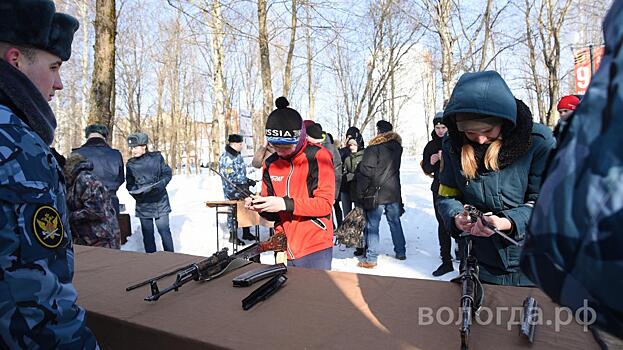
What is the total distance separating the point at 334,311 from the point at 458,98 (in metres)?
0.98

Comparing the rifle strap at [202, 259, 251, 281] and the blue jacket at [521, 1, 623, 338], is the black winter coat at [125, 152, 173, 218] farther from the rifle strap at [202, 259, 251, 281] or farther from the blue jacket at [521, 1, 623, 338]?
the blue jacket at [521, 1, 623, 338]

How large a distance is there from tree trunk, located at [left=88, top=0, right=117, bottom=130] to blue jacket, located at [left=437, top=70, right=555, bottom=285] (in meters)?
4.58

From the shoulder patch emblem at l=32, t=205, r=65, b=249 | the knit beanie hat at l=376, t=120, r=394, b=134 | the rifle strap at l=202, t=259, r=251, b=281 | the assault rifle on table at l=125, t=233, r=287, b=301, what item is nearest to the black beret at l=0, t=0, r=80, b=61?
the shoulder patch emblem at l=32, t=205, r=65, b=249

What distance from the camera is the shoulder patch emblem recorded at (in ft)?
3.02

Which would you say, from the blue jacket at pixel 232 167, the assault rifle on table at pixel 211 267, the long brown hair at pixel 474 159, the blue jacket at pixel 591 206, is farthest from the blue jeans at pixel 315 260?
the blue jacket at pixel 232 167

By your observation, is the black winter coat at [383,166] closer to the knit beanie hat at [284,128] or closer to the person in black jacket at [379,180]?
the person in black jacket at [379,180]

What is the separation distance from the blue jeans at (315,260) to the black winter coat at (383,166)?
2581mm

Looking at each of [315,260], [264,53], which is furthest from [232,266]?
[264,53]

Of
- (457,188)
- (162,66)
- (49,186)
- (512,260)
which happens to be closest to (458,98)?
(457,188)

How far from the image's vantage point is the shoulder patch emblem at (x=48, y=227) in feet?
3.02

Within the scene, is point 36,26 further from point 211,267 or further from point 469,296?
point 469,296

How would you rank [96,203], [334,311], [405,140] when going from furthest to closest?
[405,140]
[96,203]
[334,311]

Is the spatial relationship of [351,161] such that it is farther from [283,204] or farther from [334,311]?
[334,311]

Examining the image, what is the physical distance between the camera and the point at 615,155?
16.4 inches
